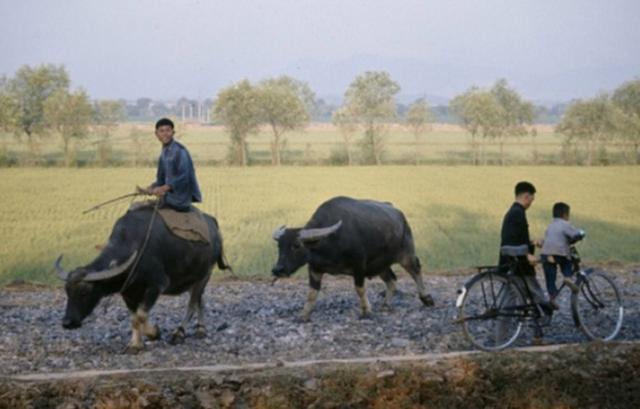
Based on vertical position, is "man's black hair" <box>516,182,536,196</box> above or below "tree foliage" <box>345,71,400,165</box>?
below

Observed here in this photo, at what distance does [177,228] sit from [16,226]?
18144 millimetres

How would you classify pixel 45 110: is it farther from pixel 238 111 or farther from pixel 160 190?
pixel 160 190

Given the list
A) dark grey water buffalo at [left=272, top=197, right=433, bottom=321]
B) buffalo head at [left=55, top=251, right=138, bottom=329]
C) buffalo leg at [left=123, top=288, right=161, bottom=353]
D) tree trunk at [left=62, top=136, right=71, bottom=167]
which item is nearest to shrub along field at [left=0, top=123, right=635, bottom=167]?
tree trunk at [left=62, top=136, right=71, bottom=167]

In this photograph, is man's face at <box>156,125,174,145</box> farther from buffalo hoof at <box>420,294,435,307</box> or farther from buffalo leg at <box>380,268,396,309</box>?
buffalo hoof at <box>420,294,435,307</box>

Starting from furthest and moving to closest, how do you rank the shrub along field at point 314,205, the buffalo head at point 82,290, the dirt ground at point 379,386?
the shrub along field at point 314,205, the buffalo head at point 82,290, the dirt ground at point 379,386

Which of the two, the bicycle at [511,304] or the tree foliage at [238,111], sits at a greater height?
the tree foliage at [238,111]

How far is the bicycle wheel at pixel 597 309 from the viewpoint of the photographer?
10.3m

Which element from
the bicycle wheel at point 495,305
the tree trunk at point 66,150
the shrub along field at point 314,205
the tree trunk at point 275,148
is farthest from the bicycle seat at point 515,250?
the tree trunk at point 275,148

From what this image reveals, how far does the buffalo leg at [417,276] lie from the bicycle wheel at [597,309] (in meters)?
2.77

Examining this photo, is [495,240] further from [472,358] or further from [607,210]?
[472,358]

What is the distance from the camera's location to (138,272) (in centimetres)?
1004

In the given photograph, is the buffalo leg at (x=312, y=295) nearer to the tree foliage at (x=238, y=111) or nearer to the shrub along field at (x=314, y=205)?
the shrub along field at (x=314, y=205)

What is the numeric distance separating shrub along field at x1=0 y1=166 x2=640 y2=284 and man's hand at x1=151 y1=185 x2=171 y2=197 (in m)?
7.70

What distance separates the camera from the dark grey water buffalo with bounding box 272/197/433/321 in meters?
12.2
